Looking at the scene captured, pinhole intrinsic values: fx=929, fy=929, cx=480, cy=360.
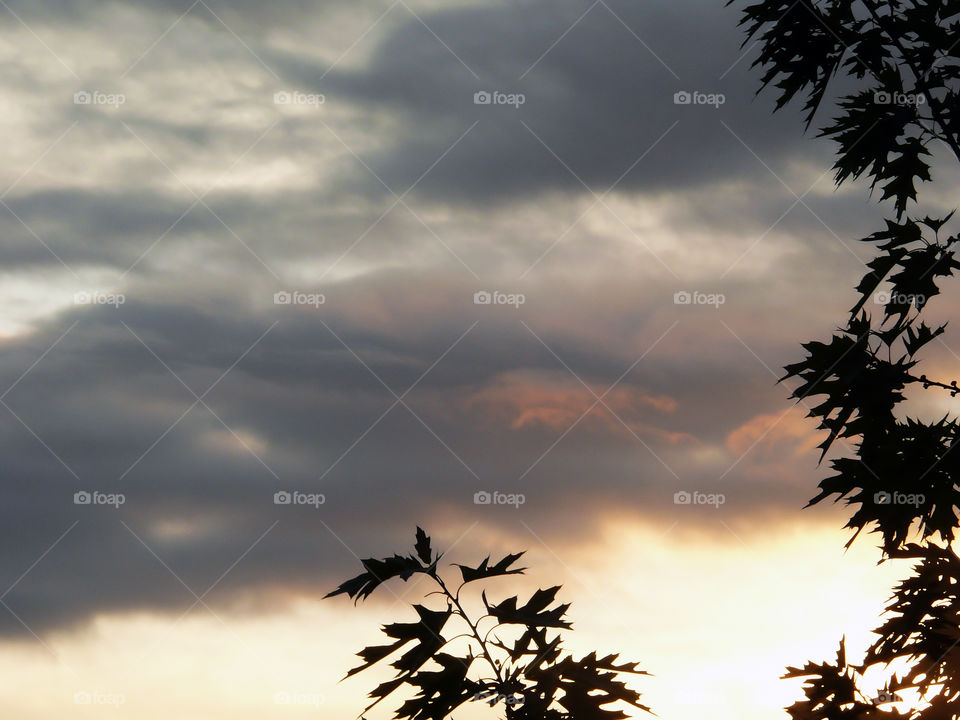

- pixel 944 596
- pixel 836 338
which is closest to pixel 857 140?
pixel 836 338

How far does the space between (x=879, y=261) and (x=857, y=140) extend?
3.81 ft

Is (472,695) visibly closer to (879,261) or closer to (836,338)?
(836,338)

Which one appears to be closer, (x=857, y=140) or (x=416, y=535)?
(x=416, y=535)

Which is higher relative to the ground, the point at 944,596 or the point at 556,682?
the point at 944,596

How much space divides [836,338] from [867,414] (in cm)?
64

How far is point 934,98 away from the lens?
7.94 m

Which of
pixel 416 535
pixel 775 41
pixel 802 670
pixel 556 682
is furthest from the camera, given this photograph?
pixel 775 41

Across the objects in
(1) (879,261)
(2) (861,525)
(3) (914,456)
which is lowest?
(2) (861,525)

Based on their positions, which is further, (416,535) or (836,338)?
(836,338)

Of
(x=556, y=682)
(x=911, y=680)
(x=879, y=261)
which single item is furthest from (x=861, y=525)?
(x=556, y=682)

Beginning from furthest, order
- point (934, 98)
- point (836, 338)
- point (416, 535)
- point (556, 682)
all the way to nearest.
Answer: point (934, 98)
point (836, 338)
point (416, 535)
point (556, 682)

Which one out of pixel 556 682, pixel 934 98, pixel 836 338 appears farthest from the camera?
pixel 934 98

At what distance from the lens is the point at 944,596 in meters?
6.90

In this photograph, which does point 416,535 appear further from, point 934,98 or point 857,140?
point 934,98
